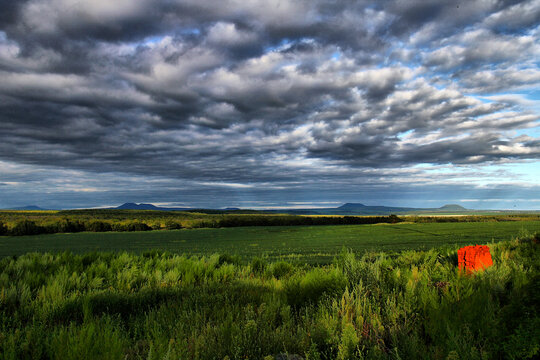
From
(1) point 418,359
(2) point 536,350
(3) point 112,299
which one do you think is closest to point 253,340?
(1) point 418,359

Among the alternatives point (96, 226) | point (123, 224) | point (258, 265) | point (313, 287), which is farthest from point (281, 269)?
point (96, 226)

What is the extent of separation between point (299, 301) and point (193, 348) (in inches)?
124

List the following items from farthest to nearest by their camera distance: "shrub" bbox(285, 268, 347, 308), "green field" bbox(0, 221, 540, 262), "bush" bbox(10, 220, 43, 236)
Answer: "bush" bbox(10, 220, 43, 236), "green field" bbox(0, 221, 540, 262), "shrub" bbox(285, 268, 347, 308)

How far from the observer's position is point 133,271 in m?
9.83

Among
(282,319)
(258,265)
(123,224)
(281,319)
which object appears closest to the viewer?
(282,319)

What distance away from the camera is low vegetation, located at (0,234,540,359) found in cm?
390

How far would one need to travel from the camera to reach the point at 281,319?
562 cm

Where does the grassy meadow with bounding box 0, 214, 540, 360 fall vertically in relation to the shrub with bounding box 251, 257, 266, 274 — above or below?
above

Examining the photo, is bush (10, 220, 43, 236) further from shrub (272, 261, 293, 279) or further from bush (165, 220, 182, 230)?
shrub (272, 261, 293, 279)

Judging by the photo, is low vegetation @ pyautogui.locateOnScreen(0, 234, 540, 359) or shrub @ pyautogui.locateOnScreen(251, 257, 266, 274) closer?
low vegetation @ pyautogui.locateOnScreen(0, 234, 540, 359)

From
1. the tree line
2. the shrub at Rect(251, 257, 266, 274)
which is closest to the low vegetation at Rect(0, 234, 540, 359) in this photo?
the shrub at Rect(251, 257, 266, 274)

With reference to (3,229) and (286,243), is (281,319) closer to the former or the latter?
(286,243)

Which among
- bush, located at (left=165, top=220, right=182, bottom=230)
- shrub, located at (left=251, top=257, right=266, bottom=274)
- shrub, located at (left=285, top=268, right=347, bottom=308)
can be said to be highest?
shrub, located at (left=285, top=268, right=347, bottom=308)

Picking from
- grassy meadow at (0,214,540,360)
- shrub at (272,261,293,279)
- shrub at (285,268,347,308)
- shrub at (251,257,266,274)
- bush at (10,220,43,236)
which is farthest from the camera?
bush at (10,220,43,236)
